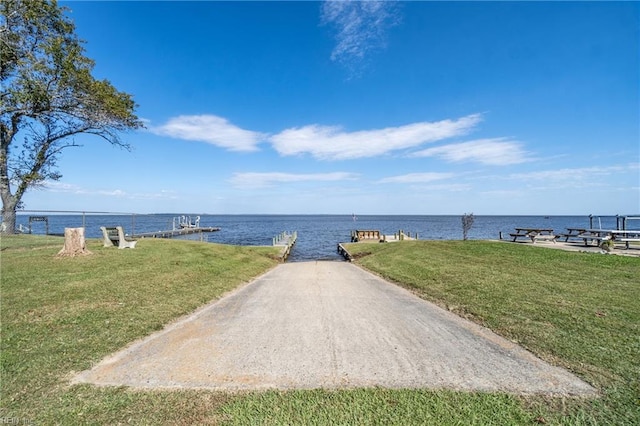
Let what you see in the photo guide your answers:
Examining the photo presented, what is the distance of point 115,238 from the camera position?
13.3m

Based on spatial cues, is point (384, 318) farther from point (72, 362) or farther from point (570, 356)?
point (72, 362)

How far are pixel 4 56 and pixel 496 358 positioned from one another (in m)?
17.9

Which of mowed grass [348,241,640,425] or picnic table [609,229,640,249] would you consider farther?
picnic table [609,229,640,249]

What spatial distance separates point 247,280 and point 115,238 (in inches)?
262

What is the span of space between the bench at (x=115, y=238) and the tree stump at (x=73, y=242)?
92.9 inches

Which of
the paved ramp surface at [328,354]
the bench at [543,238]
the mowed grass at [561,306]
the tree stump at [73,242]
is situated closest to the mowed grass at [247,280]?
the mowed grass at [561,306]

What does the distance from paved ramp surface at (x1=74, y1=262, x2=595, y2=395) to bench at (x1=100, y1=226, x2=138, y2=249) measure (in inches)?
315

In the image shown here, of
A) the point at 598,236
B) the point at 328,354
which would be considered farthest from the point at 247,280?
the point at 598,236

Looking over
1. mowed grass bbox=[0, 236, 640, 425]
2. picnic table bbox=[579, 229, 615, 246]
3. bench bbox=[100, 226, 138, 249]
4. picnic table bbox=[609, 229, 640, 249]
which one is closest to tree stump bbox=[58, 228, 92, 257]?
mowed grass bbox=[0, 236, 640, 425]

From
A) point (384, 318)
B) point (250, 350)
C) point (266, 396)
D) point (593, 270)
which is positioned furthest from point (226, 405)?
point (593, 270)

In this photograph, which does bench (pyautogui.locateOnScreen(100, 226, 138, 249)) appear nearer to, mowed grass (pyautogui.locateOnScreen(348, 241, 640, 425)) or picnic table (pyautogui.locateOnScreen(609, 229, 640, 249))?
mowed grass (pyautogui.locateOnScreen(348, 241, 640, 425))

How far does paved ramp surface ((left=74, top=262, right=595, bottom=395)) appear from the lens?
3.71 m

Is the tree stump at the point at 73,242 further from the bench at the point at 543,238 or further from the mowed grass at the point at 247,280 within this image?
the bench at the point at 543,238

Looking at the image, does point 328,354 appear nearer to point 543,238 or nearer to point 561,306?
point 561,306
